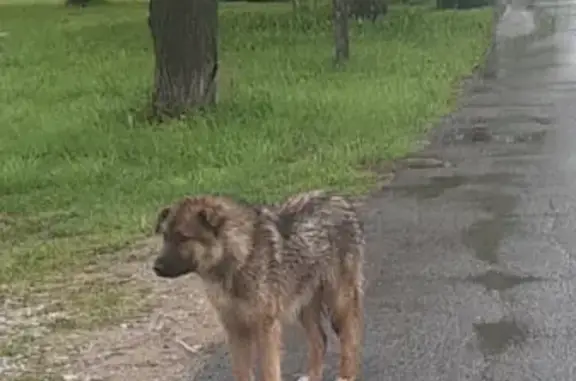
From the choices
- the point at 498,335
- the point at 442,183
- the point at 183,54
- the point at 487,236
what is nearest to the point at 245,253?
the point at 498,335

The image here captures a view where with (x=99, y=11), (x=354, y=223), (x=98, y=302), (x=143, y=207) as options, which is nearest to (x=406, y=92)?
(x=143, y=207)

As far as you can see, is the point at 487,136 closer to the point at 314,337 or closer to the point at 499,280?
the point at 499,280

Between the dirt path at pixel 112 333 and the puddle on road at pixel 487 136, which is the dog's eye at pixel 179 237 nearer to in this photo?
the dirt path at pixel 112 333

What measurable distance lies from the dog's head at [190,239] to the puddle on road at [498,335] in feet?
6.04

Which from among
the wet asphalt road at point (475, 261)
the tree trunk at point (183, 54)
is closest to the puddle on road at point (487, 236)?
the wet asphalt road at point (475, 261)

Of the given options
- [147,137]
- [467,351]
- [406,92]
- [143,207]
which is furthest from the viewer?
[406,92]

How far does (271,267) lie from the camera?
5.54 meters

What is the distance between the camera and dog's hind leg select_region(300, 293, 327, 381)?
6.05 m

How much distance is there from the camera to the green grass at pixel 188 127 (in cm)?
1066

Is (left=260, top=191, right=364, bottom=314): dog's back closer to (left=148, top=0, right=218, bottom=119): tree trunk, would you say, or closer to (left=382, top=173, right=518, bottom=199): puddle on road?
(left=382, top=173, right=518, bottom=199): puddle on road

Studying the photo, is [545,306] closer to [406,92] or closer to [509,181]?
[509,181]

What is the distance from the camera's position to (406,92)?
17.2 meters

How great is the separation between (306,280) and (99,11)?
3439 cm

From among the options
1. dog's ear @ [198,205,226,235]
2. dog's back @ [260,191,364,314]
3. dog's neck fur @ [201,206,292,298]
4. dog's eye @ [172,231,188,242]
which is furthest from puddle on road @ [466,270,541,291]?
dog's eye @ [172,231,188,242]
